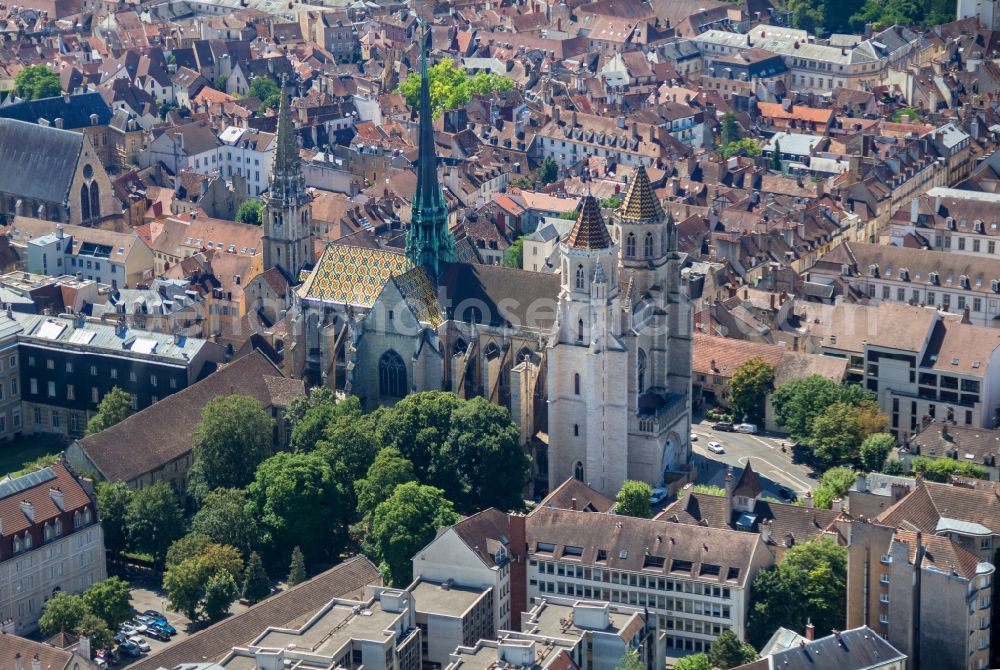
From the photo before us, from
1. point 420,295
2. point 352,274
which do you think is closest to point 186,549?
point 420,295

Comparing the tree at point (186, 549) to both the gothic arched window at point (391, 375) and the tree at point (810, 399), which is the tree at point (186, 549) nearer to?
the gothic arched window at point (391, 375)

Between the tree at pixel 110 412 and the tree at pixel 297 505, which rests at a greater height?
the tree at pixel 110 412

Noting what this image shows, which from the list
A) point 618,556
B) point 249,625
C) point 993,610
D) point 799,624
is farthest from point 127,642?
point 993,610

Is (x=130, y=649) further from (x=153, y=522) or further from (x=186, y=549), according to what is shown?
(x=153, y=522)

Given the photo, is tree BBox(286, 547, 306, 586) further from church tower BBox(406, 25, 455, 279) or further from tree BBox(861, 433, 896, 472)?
tree BBox(861, 433, 896, 472)

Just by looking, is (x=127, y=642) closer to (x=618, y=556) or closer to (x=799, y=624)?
(x=618, y=556)

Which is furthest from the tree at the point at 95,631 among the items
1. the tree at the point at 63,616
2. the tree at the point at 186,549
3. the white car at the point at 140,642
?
the tree at the point at 186,549
